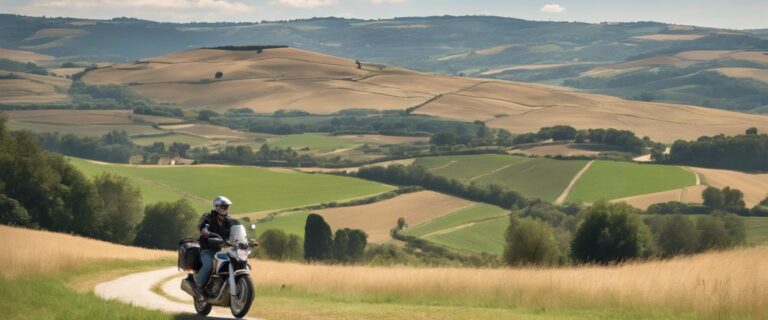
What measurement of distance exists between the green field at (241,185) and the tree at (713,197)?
41957 mm

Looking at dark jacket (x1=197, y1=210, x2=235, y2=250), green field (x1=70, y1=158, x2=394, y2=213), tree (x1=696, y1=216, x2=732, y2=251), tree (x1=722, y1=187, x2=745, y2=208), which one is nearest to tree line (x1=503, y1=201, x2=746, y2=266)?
tree (x1=696, y1=216, x2=732, y2=251)

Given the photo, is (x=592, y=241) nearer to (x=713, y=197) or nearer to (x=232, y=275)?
(x=232, y=275)

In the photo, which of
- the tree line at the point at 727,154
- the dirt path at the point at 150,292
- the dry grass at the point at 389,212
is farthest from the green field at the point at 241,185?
the dirt path at the point at 150,292

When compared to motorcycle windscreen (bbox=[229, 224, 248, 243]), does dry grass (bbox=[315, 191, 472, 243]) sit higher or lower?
lower

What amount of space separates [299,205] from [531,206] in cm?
2901

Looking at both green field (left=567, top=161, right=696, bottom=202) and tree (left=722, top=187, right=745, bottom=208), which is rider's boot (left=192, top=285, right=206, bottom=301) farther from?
green field (left=567, top=161, right=696, bottom=202)

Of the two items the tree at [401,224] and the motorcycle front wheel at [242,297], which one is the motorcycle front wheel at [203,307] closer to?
the motorcycle front wheel at [242,297]

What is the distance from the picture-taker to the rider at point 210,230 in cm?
2344

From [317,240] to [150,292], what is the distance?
67.0 metres

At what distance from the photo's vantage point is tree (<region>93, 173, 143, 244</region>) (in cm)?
9050

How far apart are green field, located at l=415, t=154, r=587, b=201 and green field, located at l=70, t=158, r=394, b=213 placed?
1564 centimetres

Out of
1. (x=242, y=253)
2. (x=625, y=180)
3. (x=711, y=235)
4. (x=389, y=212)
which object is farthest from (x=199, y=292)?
(x=625, y=180)

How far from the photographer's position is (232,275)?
22.5m

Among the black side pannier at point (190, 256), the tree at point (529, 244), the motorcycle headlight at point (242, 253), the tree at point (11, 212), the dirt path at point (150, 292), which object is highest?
the motorcycle headlight at point (242, 253)
